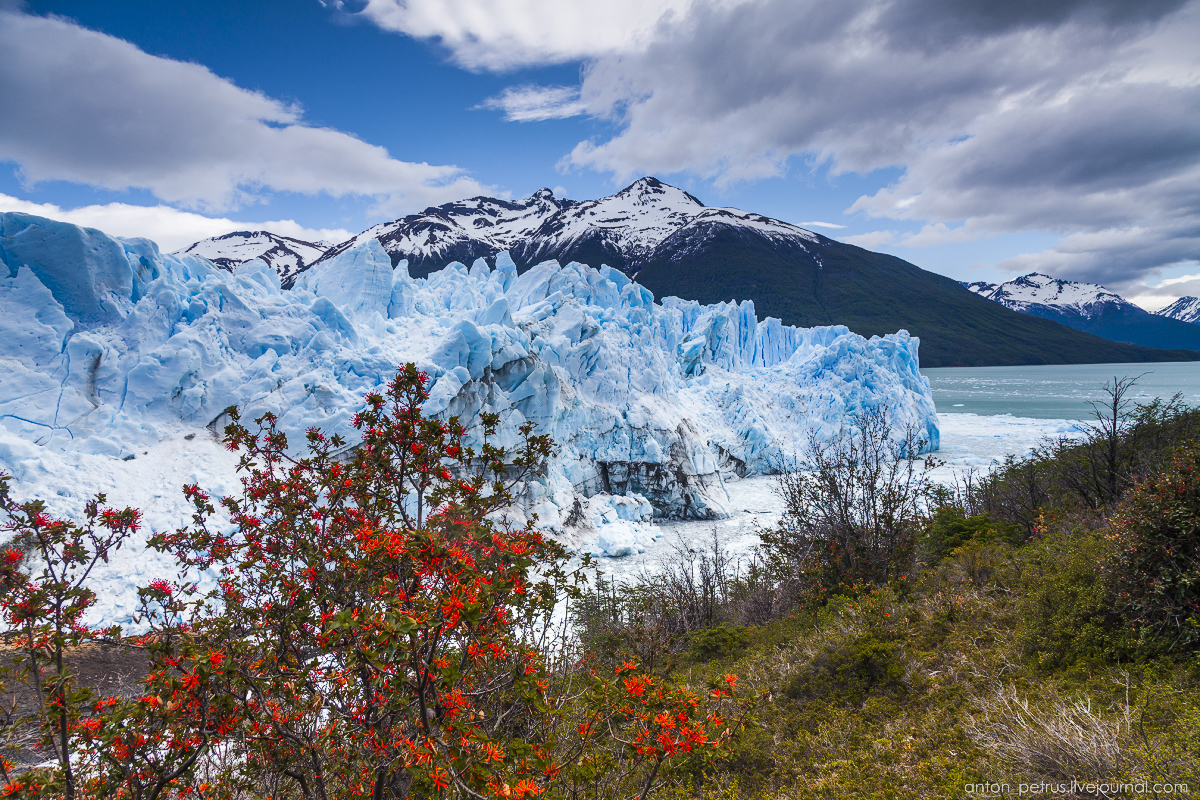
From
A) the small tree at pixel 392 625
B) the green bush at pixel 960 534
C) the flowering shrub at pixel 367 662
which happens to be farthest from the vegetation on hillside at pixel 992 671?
the green bush at pixel 960 534

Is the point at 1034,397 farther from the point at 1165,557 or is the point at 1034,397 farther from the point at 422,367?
the point at 1165,557

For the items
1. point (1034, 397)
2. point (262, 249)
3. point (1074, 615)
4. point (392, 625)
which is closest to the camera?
point (392, 625)

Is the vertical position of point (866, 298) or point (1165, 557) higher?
point (866, 298)

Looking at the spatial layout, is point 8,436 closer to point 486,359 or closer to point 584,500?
point 486,359

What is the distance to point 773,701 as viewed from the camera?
5.97 metres

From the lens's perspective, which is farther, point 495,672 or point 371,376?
point 371,376

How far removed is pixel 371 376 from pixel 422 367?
2046 millimetres

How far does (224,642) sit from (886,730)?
5.36 meters

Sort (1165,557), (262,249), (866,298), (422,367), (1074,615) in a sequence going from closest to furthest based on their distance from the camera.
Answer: (1165,557), (1074,615), (422,367), (866,298), (262,249)

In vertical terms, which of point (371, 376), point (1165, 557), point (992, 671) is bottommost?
point (992, 671)

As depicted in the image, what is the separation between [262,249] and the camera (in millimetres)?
169375

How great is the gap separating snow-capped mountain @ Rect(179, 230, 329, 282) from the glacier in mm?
158353

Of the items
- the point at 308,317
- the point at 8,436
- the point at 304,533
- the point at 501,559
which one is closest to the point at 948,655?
the point at 501,559

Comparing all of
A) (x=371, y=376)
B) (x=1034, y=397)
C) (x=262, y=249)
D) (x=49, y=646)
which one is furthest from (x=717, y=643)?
(x=262, y=249)
